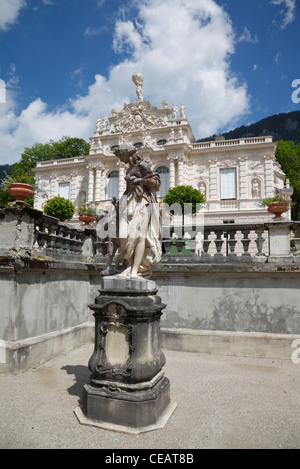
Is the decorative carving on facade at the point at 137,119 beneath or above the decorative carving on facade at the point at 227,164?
above

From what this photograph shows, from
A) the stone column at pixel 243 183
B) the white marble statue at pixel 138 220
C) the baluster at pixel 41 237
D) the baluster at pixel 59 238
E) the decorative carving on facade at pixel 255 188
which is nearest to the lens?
the white marble statue at pixel 138 220

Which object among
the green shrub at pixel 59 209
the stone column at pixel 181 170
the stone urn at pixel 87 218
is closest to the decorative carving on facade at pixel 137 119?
the stone column at pixel 181 170

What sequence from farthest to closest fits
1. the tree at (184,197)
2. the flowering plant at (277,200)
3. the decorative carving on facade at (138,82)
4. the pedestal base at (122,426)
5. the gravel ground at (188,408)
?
the decorative carving on facade at (138,82), the tree at (184,197), the flowering plant at (277,200), the pedestal base at (122,426), the gravel ground at (188,408)

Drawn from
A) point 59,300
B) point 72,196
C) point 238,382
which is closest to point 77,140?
point 72,196

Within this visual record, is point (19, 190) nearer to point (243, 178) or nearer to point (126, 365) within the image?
point (126, 365)

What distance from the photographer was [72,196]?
1278 inches

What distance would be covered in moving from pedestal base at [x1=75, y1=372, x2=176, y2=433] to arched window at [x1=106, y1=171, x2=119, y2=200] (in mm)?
27721

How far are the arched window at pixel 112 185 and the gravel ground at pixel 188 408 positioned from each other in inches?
1005

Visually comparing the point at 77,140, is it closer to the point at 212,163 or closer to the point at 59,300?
the point at 212,163

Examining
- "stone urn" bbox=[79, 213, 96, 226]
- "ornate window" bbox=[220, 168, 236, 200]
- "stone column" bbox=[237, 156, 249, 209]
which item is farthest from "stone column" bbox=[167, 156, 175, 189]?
"stone urn" bbox=[79, 213, 96, 226]

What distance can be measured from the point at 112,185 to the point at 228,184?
38.3 feet

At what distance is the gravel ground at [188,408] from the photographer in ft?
10.6

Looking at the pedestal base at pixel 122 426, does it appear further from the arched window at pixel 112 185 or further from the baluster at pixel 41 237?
the arched window at pixel 112 185

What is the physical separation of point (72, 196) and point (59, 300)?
2720 cm
